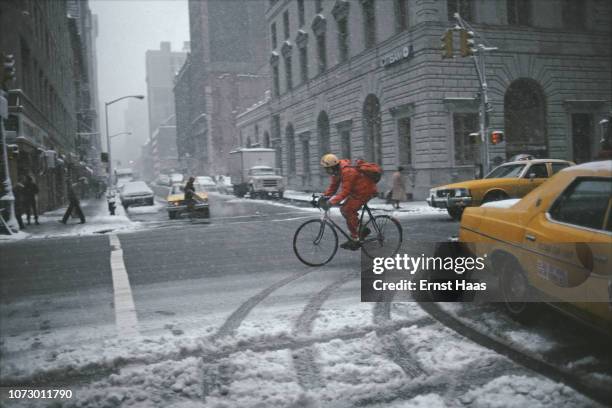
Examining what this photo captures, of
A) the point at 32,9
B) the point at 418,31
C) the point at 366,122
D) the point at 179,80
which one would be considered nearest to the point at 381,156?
the point at 366,122

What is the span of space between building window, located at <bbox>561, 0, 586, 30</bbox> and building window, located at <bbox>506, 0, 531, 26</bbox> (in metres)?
1.67

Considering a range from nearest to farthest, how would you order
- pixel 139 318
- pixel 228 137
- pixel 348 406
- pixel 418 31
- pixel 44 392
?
pixel 348 406 → pixel 44 392 → pixel 139 318 → pixel 418 31 → pixel 228 137

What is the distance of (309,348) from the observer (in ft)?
14.4

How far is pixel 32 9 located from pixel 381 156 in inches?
748

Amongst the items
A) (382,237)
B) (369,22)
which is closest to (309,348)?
(382,237)

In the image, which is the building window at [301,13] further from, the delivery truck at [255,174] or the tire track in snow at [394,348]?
the tire track in snow at [394,348]

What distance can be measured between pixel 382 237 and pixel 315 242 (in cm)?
112

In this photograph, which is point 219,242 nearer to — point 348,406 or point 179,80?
point 348,406

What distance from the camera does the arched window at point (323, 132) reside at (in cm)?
2857

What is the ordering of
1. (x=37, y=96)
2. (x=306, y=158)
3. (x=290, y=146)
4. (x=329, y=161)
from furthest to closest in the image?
(x=290, y=146), (x=306, y=158), (x=37, y=96), (x=329, y=161)

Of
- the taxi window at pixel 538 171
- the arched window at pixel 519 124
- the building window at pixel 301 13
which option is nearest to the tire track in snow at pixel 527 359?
the taxi window at pixel 538 171

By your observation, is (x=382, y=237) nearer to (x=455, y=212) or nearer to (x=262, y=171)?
(x=455, y=212)

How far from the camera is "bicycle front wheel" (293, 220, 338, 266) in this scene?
820 cm

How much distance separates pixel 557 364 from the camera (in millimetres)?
3799
